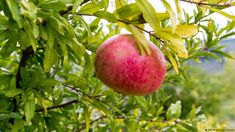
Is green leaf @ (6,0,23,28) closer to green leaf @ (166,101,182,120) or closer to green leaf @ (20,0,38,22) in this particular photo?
green leaf @ (20,0,38,22)

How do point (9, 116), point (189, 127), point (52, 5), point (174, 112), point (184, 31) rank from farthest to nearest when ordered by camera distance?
point (174, 112), point (189, 127), point (9, 116), point (184, 31), point (52, 5)

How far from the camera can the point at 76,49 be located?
0.76 m

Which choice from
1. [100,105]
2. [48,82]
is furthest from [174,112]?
[48,82]

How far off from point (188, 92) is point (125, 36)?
3.80 m

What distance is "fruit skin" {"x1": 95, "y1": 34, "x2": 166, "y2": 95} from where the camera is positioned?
70 cm

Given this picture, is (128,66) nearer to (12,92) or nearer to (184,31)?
(184,31)

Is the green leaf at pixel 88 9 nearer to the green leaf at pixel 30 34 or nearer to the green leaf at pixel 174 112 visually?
the green leaf at pixel 30 34

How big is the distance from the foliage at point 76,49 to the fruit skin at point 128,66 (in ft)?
0.06

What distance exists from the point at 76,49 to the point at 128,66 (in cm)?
11

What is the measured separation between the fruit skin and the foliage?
19mm

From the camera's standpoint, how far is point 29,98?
33.4 inches

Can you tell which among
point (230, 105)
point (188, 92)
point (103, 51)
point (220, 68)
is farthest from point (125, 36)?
point (220, 68)

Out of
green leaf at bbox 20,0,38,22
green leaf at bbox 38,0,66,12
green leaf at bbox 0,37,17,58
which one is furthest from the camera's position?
green leaf at bbox 0,37,17,58

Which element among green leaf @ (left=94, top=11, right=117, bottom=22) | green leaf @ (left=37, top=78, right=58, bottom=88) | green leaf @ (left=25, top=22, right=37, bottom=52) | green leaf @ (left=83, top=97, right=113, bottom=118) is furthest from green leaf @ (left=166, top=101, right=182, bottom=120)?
green leaf @ (left=25, top=22, right=37, bottom=52)
